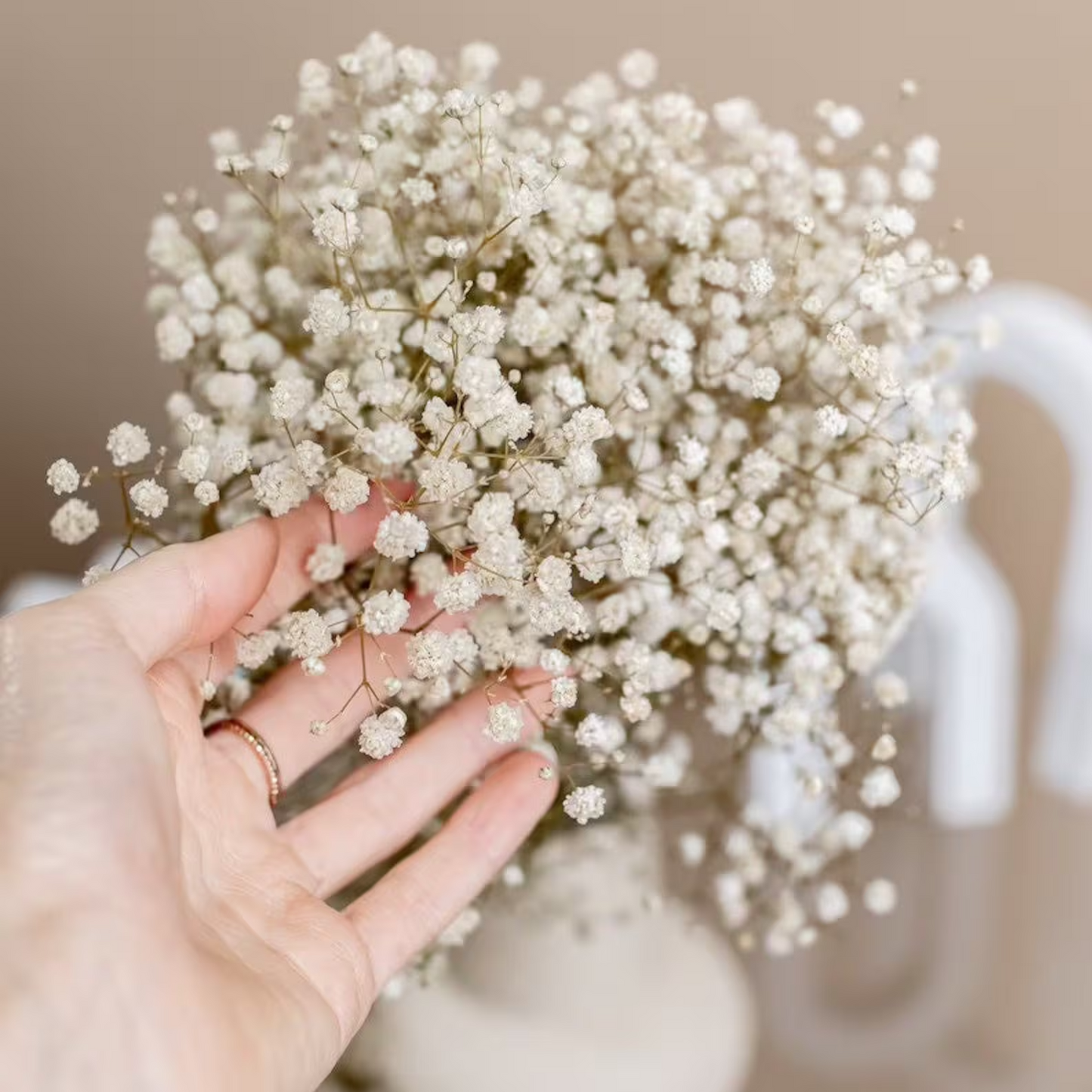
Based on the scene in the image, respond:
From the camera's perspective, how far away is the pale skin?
0.47 m

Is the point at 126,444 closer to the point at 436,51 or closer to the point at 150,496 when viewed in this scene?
the point at 150,496

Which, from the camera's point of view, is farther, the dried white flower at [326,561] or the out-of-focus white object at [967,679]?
the out-of-focus white object at [967,679]

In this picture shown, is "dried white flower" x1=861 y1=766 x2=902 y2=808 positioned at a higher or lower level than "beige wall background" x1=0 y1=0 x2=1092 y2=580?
lower

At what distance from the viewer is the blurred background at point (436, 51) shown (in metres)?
0.94

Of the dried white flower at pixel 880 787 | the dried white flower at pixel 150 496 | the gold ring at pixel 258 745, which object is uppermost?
the dried white flower at pixel 150 496

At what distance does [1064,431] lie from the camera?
798 millimetres

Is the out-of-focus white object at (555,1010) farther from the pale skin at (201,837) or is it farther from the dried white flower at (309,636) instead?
the dried white flower at (309,636)

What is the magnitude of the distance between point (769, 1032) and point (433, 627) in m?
0.83

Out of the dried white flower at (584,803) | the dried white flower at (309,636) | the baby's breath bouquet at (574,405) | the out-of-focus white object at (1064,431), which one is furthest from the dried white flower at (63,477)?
the out-of-focus white object at (1064,431)

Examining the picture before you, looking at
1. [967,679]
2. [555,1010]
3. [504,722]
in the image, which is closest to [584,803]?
[504,722]

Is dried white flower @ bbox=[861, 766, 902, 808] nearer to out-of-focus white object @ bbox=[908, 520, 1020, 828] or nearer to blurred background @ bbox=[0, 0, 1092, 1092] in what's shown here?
out-of-focus white object @ bbox=[908, 520, 1020, 828]

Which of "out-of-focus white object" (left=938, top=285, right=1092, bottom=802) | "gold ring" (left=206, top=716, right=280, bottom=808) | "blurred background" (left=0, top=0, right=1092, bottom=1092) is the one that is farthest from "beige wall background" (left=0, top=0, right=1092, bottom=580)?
"gold ring" (left=206, top=716, right=280, bottom=808)

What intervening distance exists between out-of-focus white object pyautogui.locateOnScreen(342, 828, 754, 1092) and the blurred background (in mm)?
526

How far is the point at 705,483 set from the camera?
0.56 m
